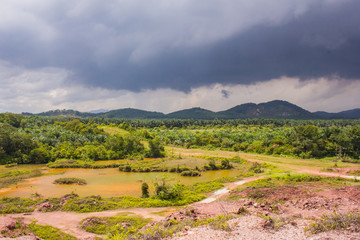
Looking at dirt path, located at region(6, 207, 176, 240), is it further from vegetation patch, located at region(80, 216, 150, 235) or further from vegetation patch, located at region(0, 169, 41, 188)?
vegetation patch, located at region(0, 169, 41, 188)

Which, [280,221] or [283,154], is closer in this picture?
[280,221]

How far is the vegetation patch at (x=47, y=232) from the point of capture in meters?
15.9

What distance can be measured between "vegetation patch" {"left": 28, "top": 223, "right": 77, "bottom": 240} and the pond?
11666 mm

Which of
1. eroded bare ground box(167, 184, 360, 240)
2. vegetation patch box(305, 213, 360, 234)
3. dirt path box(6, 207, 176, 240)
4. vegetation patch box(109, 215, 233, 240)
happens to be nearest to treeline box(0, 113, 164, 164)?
dirt path box(6, 207, 176, 240)

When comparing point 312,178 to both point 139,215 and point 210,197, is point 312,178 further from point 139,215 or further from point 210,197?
point 139,215

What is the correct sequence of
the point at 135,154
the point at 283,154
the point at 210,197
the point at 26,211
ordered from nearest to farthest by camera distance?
1. the point at 26,211
2. the point at 210,197
3. the point at 283,154
4. the point at 135,154

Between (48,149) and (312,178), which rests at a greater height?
(48,149)

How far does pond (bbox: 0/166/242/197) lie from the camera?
31.1 m

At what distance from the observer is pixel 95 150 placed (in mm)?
62281

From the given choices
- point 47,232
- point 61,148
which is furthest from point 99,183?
point 61,148

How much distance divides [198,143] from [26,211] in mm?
66385

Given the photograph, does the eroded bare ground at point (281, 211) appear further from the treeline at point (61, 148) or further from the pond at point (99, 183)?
the treeline at point (61, 148)

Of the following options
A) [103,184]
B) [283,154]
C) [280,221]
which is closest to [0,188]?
[103,184]

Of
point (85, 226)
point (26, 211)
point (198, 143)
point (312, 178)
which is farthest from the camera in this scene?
point (198, 143)
